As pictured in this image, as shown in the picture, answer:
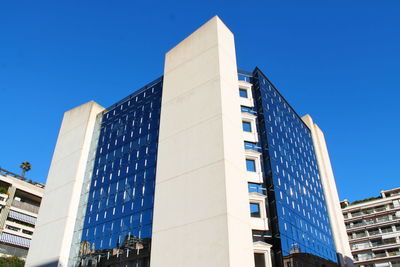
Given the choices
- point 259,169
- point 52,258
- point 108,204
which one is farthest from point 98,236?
point 259,169

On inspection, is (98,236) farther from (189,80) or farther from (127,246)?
(189,80)

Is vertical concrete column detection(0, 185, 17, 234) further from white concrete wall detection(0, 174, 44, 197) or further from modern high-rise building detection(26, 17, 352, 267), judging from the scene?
modern high-rise building detection(26, 17, 352, 267)

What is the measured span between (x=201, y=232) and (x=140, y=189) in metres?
8.98

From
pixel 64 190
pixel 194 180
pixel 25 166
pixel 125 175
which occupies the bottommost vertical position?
pixel 194 180

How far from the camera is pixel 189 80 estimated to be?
29.5 meters

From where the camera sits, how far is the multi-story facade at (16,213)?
55.6 m

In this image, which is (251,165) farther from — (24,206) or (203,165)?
Answer: (24,206)

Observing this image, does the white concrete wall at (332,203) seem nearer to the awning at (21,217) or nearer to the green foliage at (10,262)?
the green foliage at (10,262)

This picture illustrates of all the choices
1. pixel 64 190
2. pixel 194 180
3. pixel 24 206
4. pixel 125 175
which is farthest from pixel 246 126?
pixel 24 206

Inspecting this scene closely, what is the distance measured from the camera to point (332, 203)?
39375 mm

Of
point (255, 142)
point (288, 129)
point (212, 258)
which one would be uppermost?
point (288, 129)

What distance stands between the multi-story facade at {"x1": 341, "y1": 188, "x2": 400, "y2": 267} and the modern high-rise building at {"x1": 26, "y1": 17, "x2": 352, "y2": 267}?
35363 millimetres

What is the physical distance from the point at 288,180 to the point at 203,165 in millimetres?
10668

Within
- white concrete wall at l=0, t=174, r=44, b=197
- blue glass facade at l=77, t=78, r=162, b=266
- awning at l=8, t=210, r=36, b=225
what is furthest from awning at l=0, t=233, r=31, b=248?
blue glass facade at l=77, t=78, r=162, b=266
